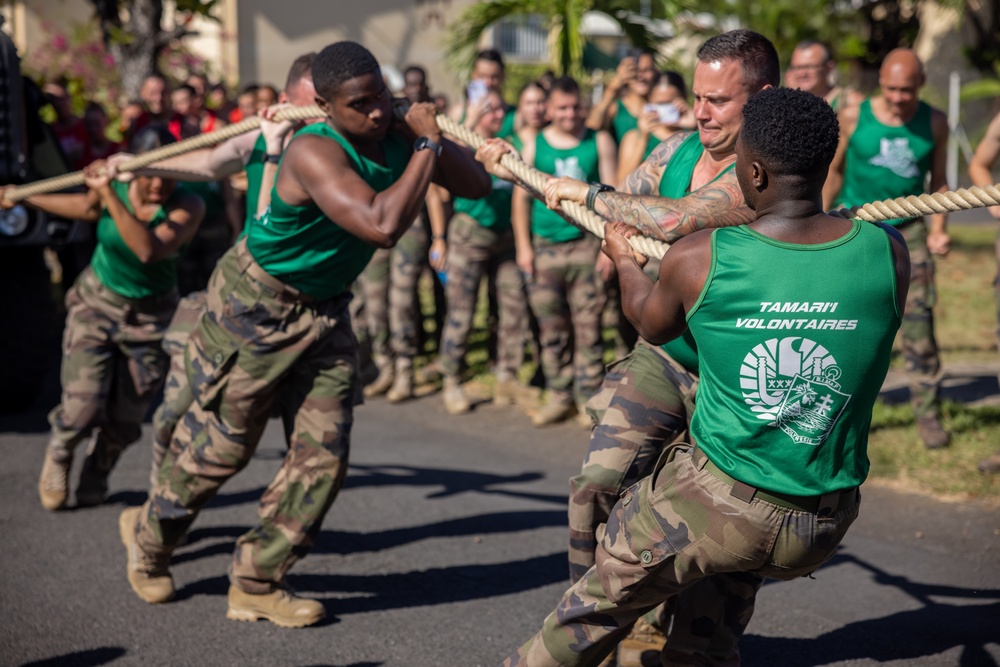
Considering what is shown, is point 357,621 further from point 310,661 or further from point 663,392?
point 663,392

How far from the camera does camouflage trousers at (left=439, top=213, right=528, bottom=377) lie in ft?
26.1

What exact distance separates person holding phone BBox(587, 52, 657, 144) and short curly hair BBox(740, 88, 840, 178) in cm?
557

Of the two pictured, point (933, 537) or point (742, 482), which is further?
point (933, 537)

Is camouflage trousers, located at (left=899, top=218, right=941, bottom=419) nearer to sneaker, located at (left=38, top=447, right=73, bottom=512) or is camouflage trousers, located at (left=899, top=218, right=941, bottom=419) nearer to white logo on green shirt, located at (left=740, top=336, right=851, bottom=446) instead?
white logo on green shirt, located at (left=740, top=336, right=851, bottom=446)

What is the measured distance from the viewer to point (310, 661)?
159 inches

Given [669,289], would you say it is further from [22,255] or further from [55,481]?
[22,255]

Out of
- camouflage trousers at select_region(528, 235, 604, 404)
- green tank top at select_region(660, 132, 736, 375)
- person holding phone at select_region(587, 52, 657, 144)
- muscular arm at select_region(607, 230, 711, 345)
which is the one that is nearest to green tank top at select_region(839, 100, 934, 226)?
camouflage trousers at select_region(528, 235, 604, 404)

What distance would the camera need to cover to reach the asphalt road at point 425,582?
4125 mm

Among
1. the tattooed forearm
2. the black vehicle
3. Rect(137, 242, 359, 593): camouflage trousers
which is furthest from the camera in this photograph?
the black vehicle

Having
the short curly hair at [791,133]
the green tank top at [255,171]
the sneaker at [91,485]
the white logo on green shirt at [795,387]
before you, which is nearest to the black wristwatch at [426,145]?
the green tank top at [255,171]

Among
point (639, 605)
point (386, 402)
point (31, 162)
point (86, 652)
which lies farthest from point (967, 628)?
point (31, 162)

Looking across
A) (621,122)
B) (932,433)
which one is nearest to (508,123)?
(621,122)

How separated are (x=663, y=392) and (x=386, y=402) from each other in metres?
4.86

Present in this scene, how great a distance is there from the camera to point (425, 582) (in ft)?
15.8
